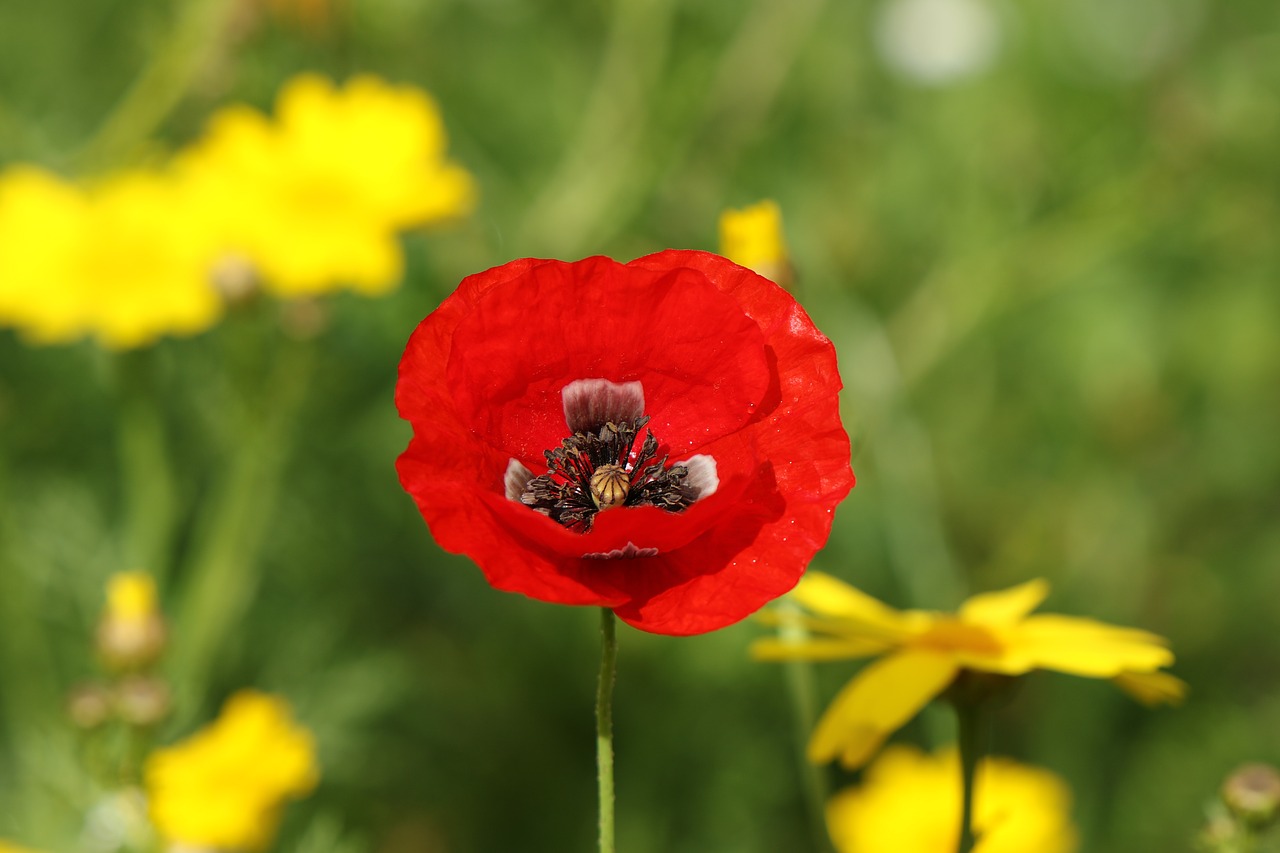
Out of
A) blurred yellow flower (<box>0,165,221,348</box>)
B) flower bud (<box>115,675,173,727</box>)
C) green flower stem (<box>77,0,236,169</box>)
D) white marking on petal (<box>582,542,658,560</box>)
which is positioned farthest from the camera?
green flower stem (<box>77,0,236,169</box>)

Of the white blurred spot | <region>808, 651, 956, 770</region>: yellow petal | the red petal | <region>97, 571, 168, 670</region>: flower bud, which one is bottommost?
<region>808, 651, 956, 770</region>: yellow petal

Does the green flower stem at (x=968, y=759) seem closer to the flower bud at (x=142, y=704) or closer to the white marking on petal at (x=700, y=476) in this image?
the white marking on petal at (x=700, y=476)

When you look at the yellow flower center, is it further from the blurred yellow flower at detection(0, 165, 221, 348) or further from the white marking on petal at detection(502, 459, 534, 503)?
the blurred yellow flower at detection(0, 165, 221, 348)

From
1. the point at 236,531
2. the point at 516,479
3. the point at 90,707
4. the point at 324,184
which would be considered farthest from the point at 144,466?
the point at 516,479

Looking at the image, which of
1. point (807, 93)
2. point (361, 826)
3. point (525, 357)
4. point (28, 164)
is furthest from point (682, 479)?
point (807, 93)

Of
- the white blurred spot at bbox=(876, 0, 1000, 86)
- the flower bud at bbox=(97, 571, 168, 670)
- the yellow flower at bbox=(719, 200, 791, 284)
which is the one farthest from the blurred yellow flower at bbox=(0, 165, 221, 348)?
the white blurred spot at bbox=(876, 0, 1000, 86)

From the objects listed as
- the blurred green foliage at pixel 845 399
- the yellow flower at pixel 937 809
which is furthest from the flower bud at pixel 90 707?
the yellow flower at pixel 937 809

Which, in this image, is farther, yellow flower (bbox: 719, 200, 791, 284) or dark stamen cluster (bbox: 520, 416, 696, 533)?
yellow flower (bbox: 719, 200, 791, 284)

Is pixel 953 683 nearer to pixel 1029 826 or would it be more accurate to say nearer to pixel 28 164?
pixel 1029 826
